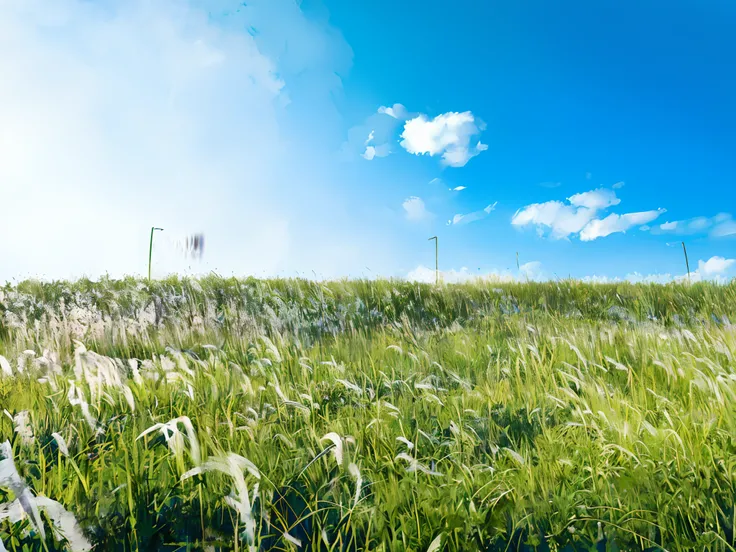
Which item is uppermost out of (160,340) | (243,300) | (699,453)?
(243,300)

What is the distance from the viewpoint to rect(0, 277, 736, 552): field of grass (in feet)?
5.86

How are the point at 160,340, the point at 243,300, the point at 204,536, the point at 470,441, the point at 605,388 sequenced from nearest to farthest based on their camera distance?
1. the point at 204,536
2. the point at 470,441
3. the point at 605,388
4. the point at 160,340
5. the point at 243,300

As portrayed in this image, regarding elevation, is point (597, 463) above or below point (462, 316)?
below

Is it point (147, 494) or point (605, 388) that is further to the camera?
point (605, 388)

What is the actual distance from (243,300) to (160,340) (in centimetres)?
250

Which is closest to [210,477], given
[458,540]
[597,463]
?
[458,540]

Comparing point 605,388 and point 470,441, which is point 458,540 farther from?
point 605,388

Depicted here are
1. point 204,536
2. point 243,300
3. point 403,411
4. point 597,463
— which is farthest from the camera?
point 243,300

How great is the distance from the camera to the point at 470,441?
2.53 meters

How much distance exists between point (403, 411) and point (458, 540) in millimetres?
1156

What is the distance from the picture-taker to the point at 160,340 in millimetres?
5449

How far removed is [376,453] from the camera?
2375mm

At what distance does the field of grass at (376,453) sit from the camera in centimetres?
179

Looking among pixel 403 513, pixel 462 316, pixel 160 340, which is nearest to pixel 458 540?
pixel 403 513
